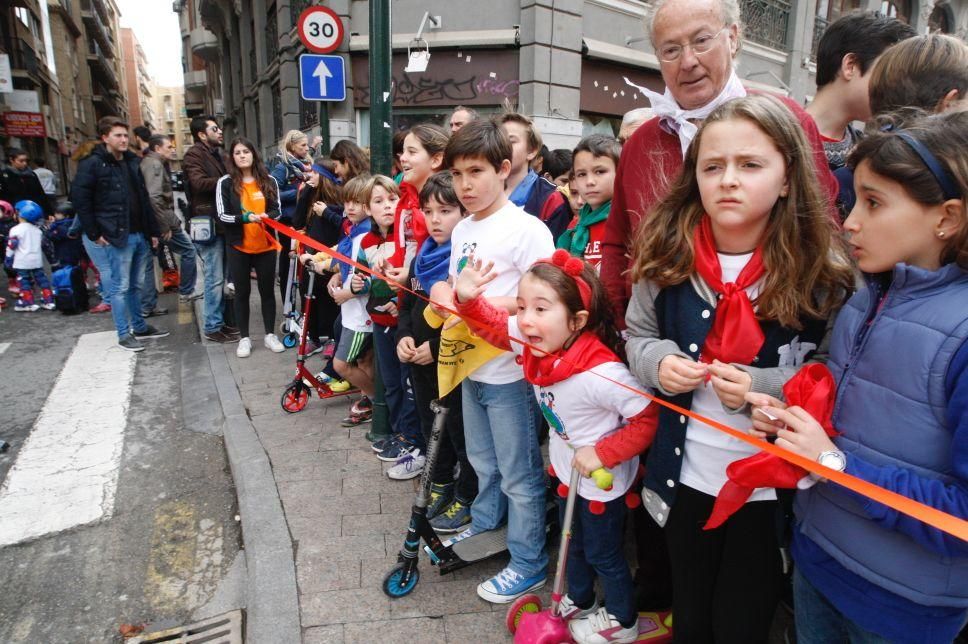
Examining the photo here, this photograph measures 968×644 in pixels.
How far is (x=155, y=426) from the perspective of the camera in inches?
185

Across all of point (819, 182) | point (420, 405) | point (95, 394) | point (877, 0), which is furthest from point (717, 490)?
point (877, 0)

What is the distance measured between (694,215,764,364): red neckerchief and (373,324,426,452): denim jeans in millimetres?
2381

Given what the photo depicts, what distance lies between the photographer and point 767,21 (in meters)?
14.0

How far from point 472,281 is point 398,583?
1411 mm

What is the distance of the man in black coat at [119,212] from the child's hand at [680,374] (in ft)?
21.3

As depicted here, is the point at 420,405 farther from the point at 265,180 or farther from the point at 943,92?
the point at 265,180

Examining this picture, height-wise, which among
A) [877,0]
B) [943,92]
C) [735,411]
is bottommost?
[735,411]

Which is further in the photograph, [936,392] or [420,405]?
[420,405]

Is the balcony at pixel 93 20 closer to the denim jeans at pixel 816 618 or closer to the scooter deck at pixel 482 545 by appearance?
the scooter deck at pixel 482 545

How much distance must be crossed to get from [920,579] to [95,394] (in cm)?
604

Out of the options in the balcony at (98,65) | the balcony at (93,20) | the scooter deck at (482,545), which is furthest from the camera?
the balcony at (98,65)

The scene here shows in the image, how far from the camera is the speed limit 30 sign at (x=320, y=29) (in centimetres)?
620

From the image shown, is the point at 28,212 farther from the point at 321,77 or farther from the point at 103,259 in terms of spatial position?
the point at 321,77

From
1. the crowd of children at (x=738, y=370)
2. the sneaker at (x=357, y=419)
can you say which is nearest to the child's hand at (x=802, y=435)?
the crowd of children at (x=738, y=370)
